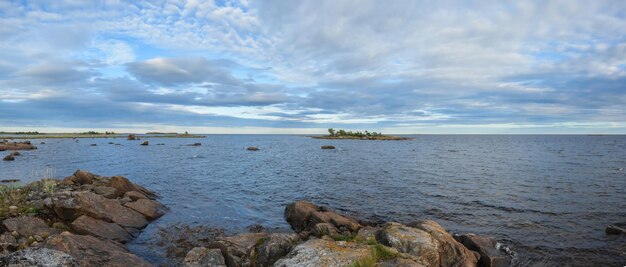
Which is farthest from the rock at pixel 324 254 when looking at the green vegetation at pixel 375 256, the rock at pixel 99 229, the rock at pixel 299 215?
the rock at pixel 99 229

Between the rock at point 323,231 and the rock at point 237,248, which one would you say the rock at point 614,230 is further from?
the rock at point 237,248

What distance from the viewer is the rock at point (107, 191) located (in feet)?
71.1

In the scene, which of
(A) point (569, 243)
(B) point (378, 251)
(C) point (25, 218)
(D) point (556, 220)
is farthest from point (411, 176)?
(C) point (25, 218)

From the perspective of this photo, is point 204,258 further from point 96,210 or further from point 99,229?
point 96,210

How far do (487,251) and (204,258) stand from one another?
11.4m

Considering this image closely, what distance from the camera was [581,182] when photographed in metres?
34.0

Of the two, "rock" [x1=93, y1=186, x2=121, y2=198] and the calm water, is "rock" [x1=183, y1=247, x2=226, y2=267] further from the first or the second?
"rock" [x1=93, y1=186, x2=121, y2=198]

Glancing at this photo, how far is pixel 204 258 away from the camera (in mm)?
11445

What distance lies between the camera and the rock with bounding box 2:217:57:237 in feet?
44.6

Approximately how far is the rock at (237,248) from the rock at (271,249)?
289 mm

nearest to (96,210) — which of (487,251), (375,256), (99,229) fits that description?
(99,229)

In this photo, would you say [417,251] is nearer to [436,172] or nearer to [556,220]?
[556,220]

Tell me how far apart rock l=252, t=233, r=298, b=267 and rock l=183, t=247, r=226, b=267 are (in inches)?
47.3

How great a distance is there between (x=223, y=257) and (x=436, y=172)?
37222 mm
